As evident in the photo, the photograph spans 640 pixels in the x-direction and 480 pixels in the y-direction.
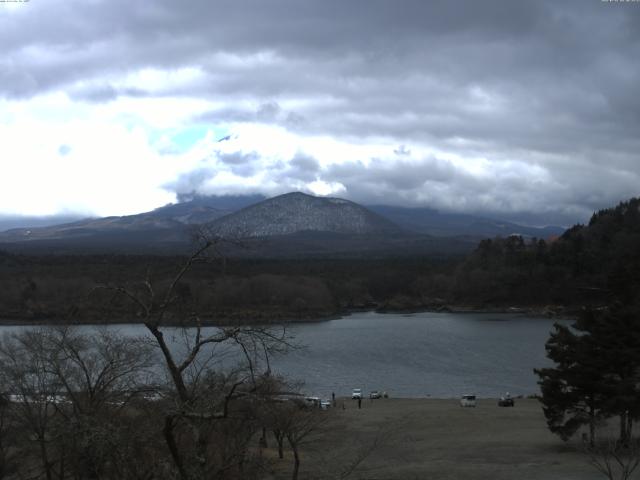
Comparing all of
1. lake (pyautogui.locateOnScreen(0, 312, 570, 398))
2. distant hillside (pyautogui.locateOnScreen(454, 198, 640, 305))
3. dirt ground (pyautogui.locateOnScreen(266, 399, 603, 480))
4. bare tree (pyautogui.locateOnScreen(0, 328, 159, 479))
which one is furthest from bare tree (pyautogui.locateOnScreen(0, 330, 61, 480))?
distant hillside (pyautogui.locateOnScreen(454, 198, 640, 305))

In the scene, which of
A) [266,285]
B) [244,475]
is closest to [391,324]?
[266,285]

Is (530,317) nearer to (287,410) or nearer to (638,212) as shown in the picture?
(638,212)

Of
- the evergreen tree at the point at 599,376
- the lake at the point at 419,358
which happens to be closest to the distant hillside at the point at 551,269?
the lake at the point at 419,358

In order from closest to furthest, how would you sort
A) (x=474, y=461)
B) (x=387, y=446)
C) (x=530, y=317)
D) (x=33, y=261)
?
1. (x=474, y=461)
2. (x=387, y=446)
3. (x=530, y=317)
4. (x=33, y=261)

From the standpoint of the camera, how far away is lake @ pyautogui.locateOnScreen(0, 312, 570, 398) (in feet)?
152

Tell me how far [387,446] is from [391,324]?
182 feet

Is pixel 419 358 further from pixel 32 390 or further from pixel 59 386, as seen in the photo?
pixel 59 386

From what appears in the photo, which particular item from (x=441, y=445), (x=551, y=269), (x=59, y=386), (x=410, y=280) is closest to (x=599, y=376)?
(x=441, y=445)

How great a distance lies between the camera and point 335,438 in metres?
29.7

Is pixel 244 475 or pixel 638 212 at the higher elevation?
pixel 638 212

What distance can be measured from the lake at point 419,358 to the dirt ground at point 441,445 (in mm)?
4827

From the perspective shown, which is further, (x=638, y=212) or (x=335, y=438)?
(x=638, y=212)

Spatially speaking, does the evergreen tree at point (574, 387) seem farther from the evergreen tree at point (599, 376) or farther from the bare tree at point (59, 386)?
the bare tree at point (59, 386)

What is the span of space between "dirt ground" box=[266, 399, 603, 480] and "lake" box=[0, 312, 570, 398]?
483 centimetres
